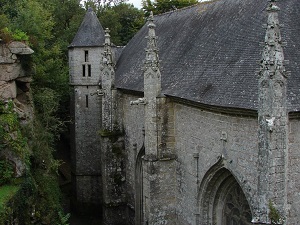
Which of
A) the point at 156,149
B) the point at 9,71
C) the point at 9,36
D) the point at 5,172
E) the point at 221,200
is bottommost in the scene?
the point at 221,200

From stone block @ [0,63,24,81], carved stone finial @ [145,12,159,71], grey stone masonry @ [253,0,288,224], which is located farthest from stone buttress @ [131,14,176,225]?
grey stone masonry @ [253,0,288,224]

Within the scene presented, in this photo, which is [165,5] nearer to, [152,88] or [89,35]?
[89,35]

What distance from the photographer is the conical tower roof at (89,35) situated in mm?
24938

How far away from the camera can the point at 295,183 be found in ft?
36.0

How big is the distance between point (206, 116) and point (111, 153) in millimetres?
8810

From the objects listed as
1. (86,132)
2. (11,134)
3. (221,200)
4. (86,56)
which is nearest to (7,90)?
(11,134)

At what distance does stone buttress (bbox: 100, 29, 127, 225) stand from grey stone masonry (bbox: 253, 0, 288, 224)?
40.4 feet

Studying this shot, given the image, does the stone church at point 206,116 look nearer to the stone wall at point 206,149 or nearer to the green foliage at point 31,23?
the stone wall at point 206,149

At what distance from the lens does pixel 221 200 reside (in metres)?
13.9

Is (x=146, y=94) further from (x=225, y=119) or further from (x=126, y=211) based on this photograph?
(x=126, y=211)

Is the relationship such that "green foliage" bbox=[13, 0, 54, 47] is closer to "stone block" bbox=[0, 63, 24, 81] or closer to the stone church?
the stone church

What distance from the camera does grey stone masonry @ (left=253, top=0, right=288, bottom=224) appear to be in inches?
375

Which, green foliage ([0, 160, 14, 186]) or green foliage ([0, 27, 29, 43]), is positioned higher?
green foliage ([0, 27, 29, 43])

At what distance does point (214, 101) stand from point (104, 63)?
1000 centimetres
